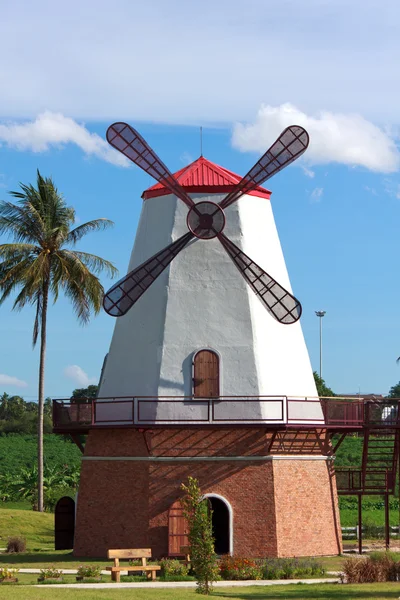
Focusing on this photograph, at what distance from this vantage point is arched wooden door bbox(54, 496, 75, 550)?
3441cm

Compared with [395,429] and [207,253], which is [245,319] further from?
[395,429]

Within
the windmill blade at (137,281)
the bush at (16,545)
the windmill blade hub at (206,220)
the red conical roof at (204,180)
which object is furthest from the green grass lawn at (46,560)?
the red conical roof at (204,180)

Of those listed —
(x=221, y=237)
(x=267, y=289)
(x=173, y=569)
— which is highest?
(x=221, y=237)

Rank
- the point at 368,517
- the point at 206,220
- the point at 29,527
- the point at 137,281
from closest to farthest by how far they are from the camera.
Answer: the point at 206,220 → the point at 137,281 → the point at 29,527 → the point at 368,517

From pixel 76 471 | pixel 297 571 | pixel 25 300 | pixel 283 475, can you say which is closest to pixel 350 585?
pixel 297 571

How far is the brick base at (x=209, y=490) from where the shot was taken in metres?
30.2

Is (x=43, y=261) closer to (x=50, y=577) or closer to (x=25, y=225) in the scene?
(x=25, y=225)

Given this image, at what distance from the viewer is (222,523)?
31.7 meters

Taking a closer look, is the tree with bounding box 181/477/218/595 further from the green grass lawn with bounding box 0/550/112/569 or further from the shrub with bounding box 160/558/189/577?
the green grass lawn with bounding box 0/550/112/569

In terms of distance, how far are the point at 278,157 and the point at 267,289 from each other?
410cm

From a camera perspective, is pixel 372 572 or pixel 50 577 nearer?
pixel 372 572

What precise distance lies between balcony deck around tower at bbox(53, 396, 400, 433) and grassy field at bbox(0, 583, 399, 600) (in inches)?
295

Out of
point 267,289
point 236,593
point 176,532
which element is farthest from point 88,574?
point 267,289

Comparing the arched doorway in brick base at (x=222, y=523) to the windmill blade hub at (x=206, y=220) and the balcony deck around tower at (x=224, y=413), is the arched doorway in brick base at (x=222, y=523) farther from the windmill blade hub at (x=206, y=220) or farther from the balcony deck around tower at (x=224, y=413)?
the windmill blade hub at (x=206, y=220)
